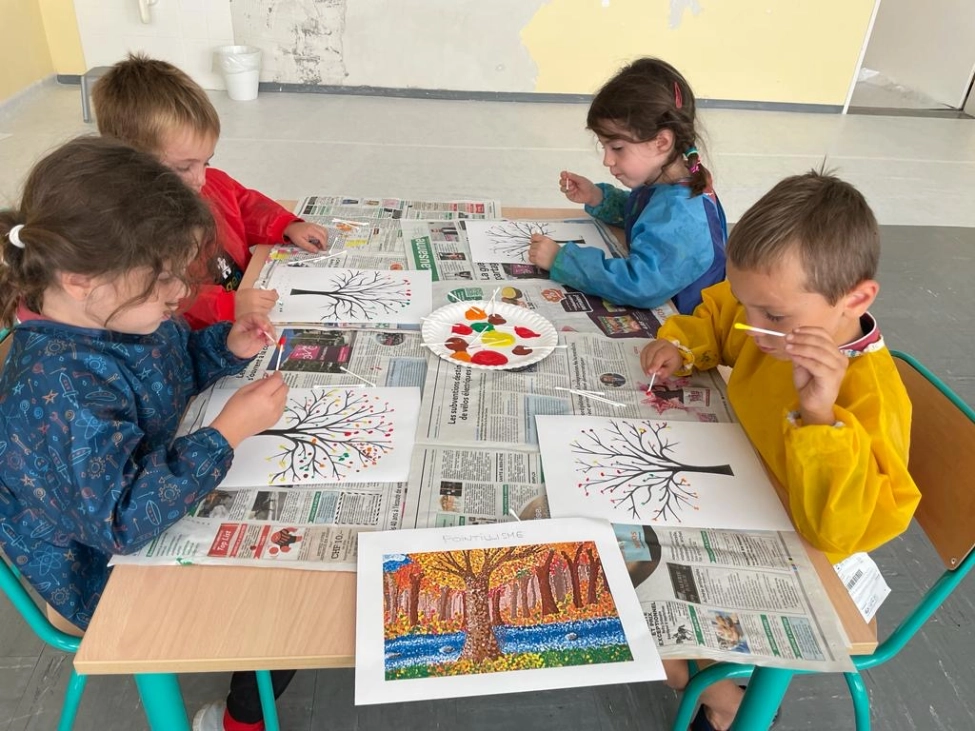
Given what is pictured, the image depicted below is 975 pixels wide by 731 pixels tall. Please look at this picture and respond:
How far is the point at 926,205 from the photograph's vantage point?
361 cm

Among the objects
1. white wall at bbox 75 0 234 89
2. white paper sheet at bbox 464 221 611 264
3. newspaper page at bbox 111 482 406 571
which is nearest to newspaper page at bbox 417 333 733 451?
newspaper page at bbox 111 482 406 571

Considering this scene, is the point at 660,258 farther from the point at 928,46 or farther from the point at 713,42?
the point at 928,46

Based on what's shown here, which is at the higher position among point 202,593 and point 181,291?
point 181,291

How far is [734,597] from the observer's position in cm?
78

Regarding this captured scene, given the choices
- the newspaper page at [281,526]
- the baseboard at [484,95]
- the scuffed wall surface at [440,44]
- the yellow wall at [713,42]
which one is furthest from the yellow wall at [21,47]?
the newspaper page at [281,526]

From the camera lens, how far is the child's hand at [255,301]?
48.7 inches

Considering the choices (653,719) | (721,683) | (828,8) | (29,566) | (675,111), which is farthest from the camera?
(828,8)

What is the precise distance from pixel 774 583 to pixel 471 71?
4187 millimetres

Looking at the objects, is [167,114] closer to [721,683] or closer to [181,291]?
[181,291]

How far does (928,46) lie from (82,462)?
5.95 meters

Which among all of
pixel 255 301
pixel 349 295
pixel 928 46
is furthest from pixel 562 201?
pixel 928 46

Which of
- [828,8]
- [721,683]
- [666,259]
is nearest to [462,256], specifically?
[666,259]

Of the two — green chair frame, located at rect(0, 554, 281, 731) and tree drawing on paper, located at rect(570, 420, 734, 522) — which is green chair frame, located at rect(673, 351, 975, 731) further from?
green chair frame, located at rect(0, 554, 281, 731)

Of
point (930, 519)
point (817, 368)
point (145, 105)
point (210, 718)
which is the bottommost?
Result: point (210, 718)
